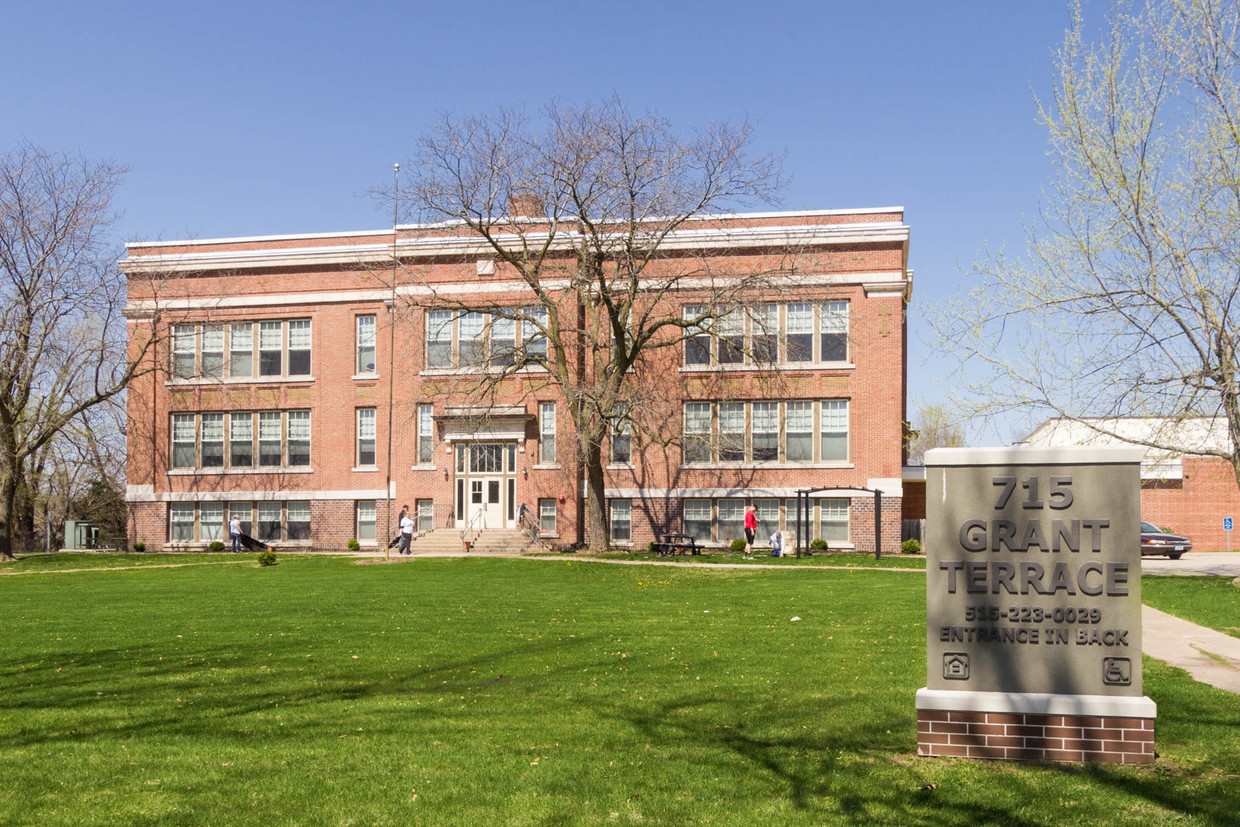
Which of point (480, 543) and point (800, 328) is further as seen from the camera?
point (800, 328)

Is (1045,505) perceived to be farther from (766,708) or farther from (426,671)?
(426,671)

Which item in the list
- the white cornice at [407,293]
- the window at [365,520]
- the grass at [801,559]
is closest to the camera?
the grass at [801,559]

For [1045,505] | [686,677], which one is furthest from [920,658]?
[1045,505]

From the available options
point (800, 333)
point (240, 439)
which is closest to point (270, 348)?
point (240, 439)

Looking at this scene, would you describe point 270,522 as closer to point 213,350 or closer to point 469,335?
point 213,350

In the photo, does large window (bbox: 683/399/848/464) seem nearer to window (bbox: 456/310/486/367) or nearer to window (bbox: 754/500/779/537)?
window (bbox: 754/500/779/537)

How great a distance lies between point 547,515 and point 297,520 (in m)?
10.8

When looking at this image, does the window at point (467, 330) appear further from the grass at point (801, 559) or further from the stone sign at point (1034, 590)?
the stone sign at point (1034, 590)

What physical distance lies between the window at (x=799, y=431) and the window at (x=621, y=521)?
22.0 feet

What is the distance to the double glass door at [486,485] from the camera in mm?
45719

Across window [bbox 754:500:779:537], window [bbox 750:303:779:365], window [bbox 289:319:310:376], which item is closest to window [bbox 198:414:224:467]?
window [bbox 289:319:310:376]

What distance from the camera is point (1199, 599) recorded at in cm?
2372

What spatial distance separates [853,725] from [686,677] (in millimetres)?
2814

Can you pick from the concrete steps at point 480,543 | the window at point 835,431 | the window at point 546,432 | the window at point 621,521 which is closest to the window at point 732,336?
the window at point 835,431
